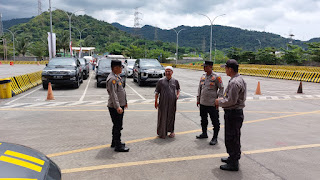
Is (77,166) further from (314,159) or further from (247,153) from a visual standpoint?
(314,159)

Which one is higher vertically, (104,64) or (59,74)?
(104,64)

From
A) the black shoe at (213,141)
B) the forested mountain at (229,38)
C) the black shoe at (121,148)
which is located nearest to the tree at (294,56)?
the black shoe at (213,141)

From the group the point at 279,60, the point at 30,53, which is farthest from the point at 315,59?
the point at 30,53

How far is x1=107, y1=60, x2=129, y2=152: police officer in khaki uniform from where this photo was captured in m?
4.85

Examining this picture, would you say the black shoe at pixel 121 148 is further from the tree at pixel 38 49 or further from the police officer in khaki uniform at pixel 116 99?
the tree at pixel 38 49

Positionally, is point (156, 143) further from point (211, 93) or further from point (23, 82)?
point (23, 82)

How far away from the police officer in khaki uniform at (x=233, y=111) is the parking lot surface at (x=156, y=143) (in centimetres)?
24

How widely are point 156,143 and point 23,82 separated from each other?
11.7 metres

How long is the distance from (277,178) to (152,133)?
311 cm

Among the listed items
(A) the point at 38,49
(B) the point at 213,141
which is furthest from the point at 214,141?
(A) the point at 38,49

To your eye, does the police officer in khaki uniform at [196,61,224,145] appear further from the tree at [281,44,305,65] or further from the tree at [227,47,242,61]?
the tree at [227,47,242,61]

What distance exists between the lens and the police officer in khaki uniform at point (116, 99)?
485cm

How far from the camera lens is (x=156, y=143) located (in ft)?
18.5

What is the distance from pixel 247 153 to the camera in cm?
509
